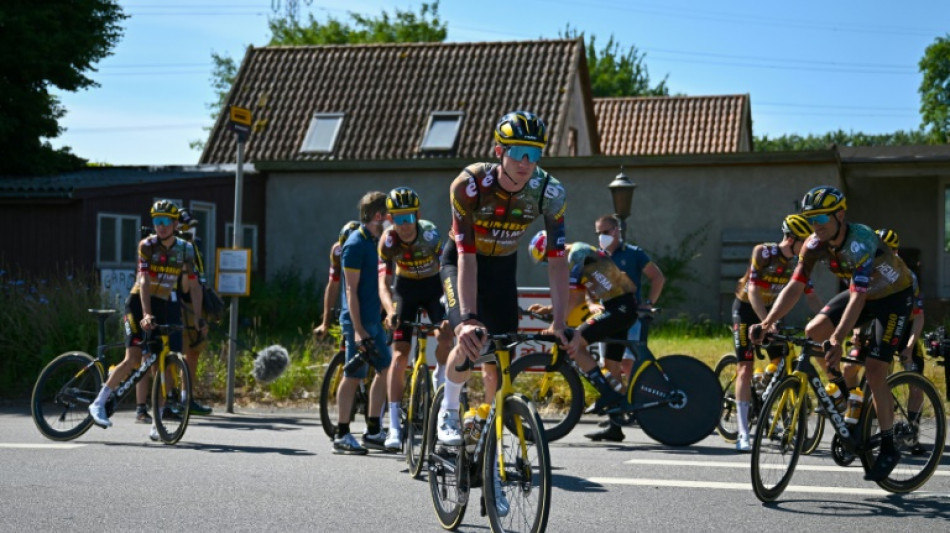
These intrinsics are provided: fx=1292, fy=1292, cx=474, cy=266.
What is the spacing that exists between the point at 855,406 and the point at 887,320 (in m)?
0.61

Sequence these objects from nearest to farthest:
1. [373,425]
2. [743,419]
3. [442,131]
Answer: [373,425] → [743,419] → [442,131]

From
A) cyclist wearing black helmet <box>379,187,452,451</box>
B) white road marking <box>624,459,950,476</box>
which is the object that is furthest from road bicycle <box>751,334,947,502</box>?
cyclist wearing black helmet <box>379,187,452,451</box>

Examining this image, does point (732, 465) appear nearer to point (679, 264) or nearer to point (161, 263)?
point (161, 263)

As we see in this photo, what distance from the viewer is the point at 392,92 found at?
35781mm

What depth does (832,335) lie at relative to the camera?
332 inches

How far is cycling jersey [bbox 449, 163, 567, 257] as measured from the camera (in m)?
6.83

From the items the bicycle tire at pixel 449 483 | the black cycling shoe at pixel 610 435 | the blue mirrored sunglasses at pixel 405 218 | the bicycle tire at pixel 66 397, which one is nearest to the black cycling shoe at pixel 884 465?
the bicycle tire at pixel 449 483

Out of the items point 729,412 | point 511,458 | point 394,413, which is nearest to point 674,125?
point 729,412

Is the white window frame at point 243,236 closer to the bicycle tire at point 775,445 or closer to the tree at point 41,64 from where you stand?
the tree at point 41,64

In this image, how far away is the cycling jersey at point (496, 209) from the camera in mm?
6832

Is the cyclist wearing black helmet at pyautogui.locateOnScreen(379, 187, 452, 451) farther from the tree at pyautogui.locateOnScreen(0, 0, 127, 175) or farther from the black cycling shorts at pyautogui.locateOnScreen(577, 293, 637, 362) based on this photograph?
the tree at pyautogui.locateOnScreen(0, 0, 127, 175)

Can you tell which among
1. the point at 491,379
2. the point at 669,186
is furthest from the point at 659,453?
the point at 669,186

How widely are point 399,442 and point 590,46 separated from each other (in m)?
72.7

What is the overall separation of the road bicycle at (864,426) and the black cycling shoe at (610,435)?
2933mm
